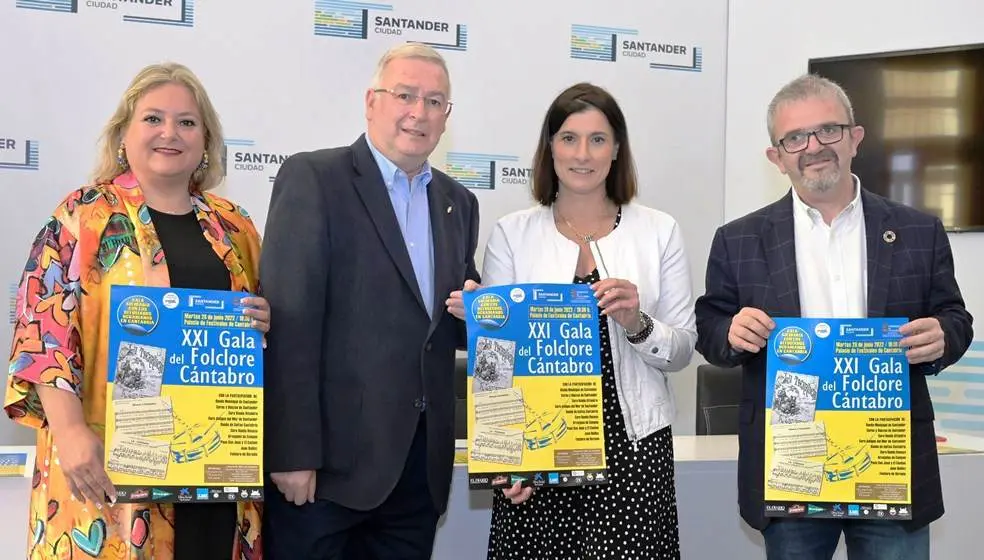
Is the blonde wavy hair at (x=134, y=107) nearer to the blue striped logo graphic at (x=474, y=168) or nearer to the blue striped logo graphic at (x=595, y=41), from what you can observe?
the blue striped logo graphic at (x=474, y=168)

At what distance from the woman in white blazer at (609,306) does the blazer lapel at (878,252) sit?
0.48m

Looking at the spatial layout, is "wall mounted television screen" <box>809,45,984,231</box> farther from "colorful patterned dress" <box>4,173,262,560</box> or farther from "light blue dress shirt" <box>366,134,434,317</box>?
"colorful patterned dress" <box>4,173,262,560</box>

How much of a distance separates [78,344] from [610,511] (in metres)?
1.36

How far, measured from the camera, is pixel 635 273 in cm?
253

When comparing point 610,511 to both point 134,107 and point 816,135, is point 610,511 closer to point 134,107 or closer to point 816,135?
point 816,135

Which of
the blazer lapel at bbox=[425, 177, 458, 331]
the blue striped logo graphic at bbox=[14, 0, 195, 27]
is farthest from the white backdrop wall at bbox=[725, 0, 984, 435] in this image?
the blazer lapel at bbox=[425, 177, 458, 331]

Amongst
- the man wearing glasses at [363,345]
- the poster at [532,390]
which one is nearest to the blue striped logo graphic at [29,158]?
the man wearing glasses at [363,345]

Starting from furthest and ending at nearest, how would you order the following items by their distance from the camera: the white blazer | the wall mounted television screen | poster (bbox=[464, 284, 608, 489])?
the wall mounted television screen
the white blazer
poster (bbox=[464, 284, 608, 489])

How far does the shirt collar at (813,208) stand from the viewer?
2.35 m

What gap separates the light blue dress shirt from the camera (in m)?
2.31

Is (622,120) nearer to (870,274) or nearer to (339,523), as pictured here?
(870,274)

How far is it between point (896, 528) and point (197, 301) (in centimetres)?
173

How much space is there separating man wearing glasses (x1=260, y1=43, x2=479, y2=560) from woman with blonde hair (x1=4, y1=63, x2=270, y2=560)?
0.12m

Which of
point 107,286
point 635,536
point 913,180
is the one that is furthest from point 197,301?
point 913,180
